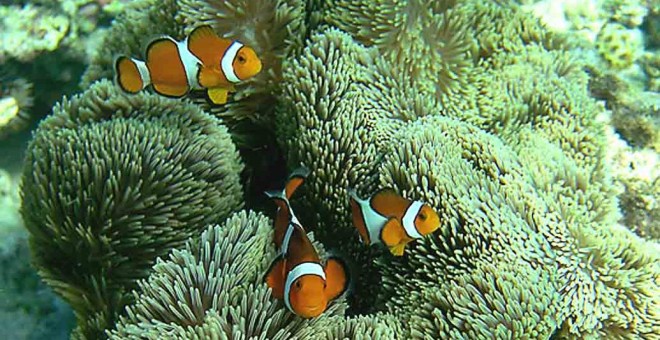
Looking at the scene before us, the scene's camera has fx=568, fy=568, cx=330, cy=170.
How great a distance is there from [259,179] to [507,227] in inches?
43.3

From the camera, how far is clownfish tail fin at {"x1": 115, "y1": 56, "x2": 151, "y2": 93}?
1742 millimetres

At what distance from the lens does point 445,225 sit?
1.67 metres

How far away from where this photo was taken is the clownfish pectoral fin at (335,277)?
4.85 ft

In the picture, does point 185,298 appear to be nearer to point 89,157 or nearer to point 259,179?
point 89,157

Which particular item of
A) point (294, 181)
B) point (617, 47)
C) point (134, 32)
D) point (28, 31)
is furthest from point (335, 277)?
point (28, 31)

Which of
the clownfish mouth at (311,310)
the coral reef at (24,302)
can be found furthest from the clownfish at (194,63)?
the coral reef at (24,302)

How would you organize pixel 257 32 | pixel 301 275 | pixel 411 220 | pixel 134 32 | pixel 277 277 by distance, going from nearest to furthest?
pixel 301 275
pixel 277 277
pixel 411 220
pixel 257 32
pixel 134 32

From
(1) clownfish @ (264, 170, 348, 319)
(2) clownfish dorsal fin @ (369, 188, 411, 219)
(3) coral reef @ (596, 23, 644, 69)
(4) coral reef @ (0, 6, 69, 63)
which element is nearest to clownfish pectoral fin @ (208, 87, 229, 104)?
(1) clownfish @ (264, 170, 348, 319)

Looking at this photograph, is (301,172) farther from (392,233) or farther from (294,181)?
(392,233)

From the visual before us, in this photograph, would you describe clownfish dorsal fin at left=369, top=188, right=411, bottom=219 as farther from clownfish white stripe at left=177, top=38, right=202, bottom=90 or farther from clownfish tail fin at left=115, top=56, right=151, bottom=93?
clownfish tail fin at left=115, top=56, right=151, bottom=93

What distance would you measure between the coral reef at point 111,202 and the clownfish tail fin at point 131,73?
145 mm

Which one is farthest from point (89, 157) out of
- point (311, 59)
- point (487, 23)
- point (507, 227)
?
point (487, 23)

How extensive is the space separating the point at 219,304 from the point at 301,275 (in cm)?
23

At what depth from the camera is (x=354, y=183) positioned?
1886mm
